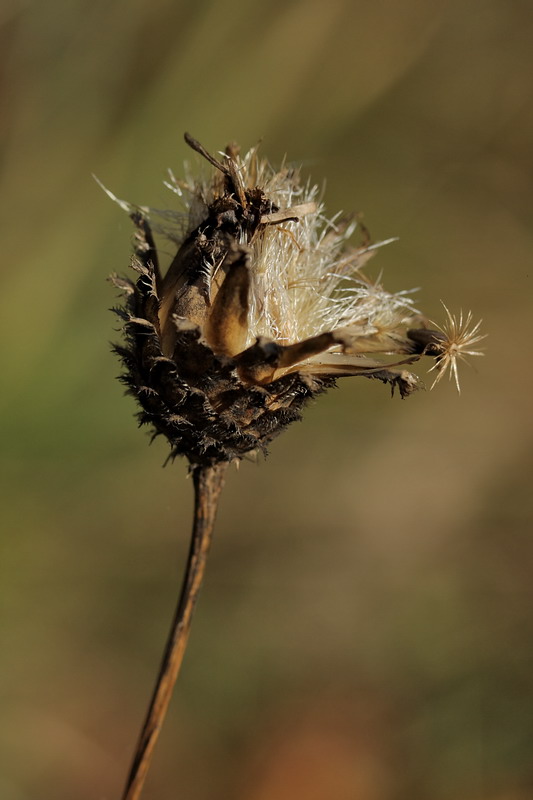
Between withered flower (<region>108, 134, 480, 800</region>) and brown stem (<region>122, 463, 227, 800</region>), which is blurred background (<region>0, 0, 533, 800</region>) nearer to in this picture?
brown stem (<region>122, 463, 227, 800</region>)

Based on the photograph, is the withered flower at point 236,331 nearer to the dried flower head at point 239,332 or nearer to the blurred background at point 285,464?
the dried flower head at point 239,332

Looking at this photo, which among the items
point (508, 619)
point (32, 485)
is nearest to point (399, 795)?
point (508, 619)

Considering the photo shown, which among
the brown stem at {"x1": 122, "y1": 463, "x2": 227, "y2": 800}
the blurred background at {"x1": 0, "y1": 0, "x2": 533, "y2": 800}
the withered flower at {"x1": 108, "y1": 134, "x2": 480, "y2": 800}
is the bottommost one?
the brown stem at {"x1": 122, "y1": 463, "x2": 227, "y2": 800}

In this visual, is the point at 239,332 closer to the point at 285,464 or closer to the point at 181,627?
the point at 181,627

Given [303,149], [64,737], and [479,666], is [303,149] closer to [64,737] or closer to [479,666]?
[479,666]

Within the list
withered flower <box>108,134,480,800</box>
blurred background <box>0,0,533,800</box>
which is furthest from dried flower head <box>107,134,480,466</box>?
blurred background <box>0,0,533,800</box>
